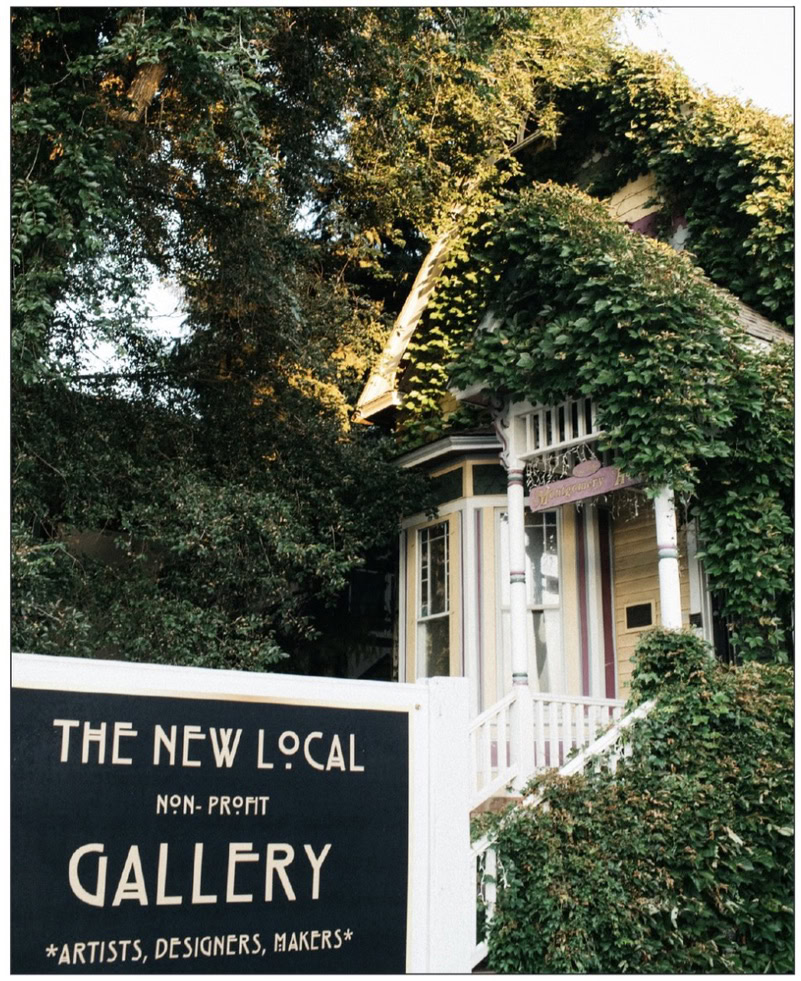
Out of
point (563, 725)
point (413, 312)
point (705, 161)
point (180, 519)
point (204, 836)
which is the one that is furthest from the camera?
point (413, 312)

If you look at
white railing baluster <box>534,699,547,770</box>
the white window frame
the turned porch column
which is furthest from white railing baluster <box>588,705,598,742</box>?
the white window frame

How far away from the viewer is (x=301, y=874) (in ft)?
9.56

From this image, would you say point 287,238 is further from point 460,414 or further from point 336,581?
point 336,581

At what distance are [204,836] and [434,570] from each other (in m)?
9.54

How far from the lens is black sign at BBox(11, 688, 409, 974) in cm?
261

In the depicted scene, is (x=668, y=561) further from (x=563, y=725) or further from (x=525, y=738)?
(x=525, y=738)

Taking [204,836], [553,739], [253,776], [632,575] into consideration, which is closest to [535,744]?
[553,739]

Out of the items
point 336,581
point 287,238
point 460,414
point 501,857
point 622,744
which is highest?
point 287,238

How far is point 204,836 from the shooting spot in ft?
9.27

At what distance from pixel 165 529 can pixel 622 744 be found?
498 centimetres

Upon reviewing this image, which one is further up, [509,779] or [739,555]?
[739,555]

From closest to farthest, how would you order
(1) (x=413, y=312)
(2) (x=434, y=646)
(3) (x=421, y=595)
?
(2) (x=434, y=646), (3) (x=421, y=595), (1) (x=413, y=312)

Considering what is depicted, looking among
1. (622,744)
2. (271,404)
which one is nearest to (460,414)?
(271,404)

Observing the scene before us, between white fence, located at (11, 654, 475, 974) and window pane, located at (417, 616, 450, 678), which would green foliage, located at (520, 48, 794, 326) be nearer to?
window pane, located at (417, 616, 450, 678)
